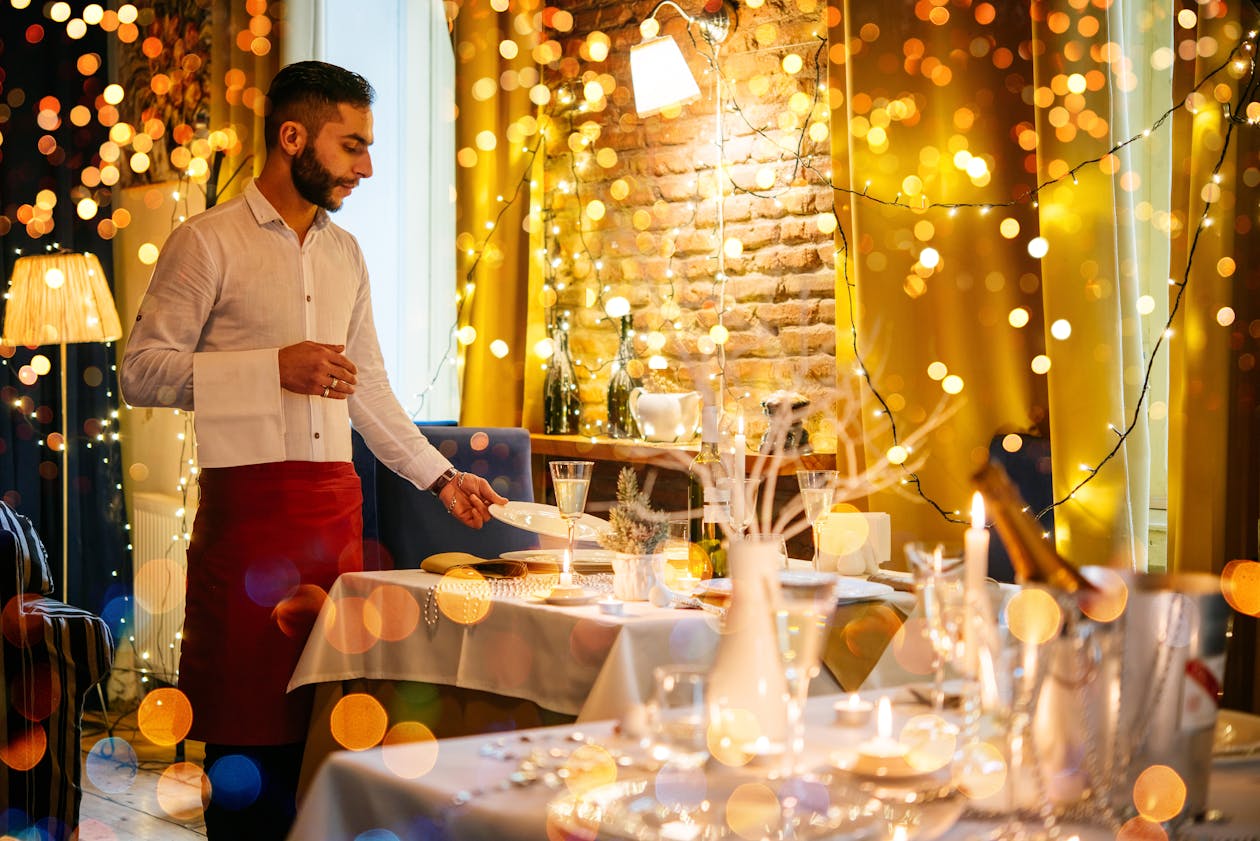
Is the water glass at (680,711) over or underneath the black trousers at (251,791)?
over

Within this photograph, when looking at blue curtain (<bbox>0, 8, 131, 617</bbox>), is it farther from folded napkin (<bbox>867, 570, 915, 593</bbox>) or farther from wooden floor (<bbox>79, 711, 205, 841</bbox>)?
folded napkin (<bbox>867, 570, 915, 593</bbox>)

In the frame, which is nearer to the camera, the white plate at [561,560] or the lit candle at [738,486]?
the lit candle at [738,486]

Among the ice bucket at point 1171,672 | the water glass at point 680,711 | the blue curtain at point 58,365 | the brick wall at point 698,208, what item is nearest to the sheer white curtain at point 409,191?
the brick wall at point 698,208

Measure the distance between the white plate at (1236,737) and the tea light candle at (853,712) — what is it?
0.95 ft

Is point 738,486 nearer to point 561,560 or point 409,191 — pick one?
point 561,560

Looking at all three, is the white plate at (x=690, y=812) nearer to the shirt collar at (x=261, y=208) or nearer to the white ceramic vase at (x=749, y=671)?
the white ceramic vase at (x=749, y=671)

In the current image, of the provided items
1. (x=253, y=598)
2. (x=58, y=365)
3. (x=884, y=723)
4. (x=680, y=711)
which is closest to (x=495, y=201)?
(x=58, y=365)

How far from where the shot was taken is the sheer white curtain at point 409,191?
14.7 feet

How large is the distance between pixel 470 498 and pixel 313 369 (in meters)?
0.45

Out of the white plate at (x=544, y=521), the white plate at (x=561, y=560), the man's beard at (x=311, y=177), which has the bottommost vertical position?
the white plate at (x=561, y=560)

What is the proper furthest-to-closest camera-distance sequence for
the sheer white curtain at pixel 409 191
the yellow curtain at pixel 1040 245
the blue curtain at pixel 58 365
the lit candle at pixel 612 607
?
1. the blue curtain at pixel 58 365
2. the sheer white curtain at pixel 409 191
3. the yellow curtain at pixel 1040 245
4. the lit candle at pixel 612 607


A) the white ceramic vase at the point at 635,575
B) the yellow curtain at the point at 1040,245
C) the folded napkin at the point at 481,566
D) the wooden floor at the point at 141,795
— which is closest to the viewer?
the white ceramic vase at the point at 635,575

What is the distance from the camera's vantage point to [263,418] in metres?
2.30

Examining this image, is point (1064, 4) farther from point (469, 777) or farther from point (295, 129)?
point (469, 777)
